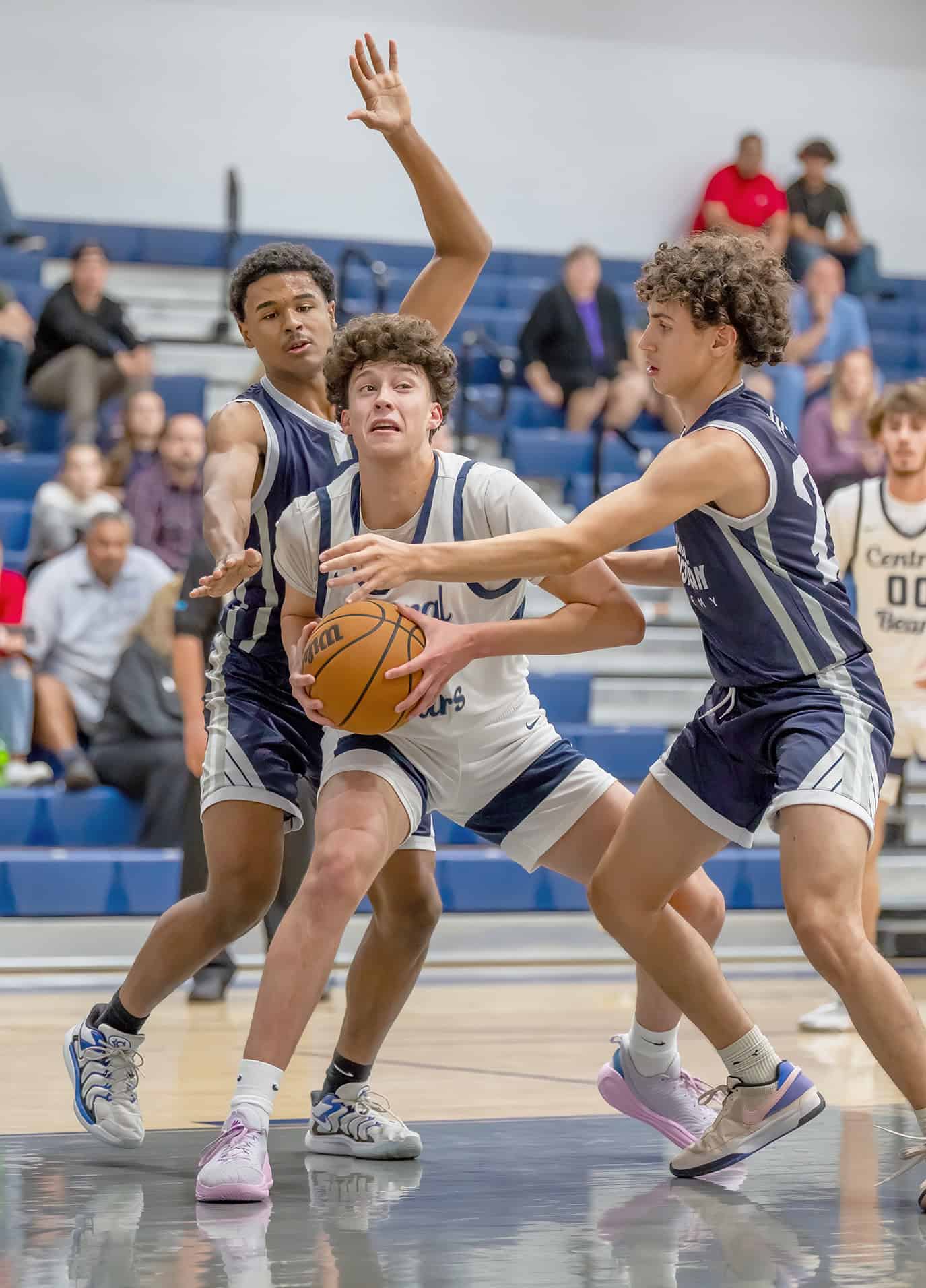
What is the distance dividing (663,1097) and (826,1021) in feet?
6.51

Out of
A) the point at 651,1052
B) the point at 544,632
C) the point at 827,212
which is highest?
the point at 827,212

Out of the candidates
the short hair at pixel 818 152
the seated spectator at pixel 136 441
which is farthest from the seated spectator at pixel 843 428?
the short hair at pixel 818 152

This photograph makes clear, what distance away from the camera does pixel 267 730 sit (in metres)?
3.52

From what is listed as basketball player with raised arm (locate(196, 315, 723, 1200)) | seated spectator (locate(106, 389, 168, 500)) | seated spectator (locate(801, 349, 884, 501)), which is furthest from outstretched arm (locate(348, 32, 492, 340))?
seated spectator (locate(801, 349, 884, 501))

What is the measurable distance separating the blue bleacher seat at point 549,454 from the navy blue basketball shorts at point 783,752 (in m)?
6.80

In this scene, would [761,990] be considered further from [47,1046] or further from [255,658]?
[255,658]

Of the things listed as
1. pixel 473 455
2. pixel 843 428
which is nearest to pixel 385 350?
pixel 843 428

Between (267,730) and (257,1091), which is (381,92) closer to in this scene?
(267,730)

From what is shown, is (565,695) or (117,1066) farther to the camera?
(565,695)

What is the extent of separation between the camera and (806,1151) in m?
3.65

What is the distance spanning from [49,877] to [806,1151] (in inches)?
146

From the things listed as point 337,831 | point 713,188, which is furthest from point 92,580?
point 713,188

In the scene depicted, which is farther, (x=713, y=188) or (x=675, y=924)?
(x=713, y=188)

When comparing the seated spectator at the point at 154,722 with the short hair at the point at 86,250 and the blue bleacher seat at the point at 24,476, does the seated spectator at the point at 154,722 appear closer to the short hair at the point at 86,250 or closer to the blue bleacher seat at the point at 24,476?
the blue bleacher seat at the point at 24,476
